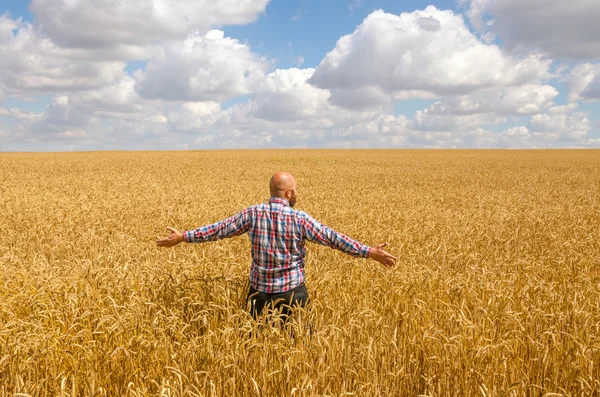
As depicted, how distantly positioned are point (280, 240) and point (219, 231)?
1.97 ft

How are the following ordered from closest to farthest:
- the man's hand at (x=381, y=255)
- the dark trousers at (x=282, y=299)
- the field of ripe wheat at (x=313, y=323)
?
the field of ripe wheat at (x=313, y=323), the man's hand at (x=381, y=255), the dark trousers at (x=282, y=299)

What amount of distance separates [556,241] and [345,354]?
6703 millimetres

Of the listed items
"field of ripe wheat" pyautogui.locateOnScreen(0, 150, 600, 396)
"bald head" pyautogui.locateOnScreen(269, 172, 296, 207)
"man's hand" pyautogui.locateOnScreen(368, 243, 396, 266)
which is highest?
"bald head" pyautogui.locateOnScreen(269, 172, 296, 207)

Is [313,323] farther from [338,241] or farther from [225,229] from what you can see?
[225,229]

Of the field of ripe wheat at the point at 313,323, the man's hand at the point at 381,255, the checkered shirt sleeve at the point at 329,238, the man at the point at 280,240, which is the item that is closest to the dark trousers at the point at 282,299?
the man at the point at 280,240

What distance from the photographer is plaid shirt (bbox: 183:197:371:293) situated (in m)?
3.89

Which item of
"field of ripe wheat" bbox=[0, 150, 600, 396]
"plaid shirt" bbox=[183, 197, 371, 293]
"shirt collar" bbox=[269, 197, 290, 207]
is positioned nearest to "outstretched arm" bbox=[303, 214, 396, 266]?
"plaid shirt" bbox=[183, 197, 371, 293]

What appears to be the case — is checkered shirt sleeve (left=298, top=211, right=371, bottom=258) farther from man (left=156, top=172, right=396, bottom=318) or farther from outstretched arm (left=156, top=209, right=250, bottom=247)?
outstretched arm (left=156, top=209, right=250, bottom=247)

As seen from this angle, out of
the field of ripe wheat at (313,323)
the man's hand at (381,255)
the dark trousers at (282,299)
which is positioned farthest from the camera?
the dark trousers at (282,299)

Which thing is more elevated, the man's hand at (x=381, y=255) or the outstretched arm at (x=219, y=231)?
the outstretched arm at (x=219, y=231)

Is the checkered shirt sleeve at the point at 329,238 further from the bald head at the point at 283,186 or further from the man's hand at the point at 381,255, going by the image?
the bald head at the point at 283,186

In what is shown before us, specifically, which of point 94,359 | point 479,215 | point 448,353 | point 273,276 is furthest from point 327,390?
point 479,215

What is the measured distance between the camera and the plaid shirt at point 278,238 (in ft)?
12.8

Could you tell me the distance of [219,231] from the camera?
412cm
